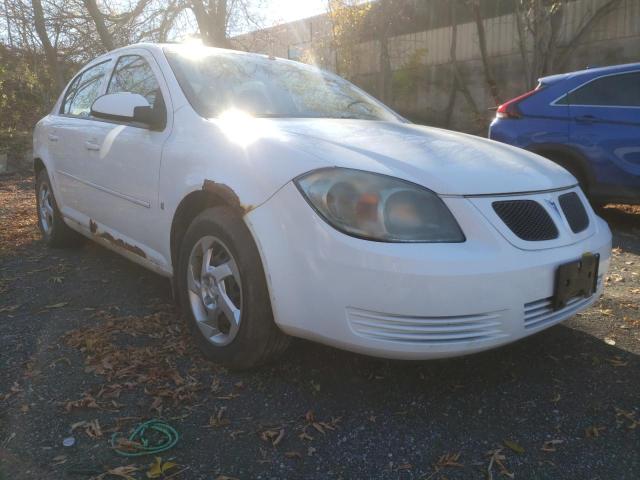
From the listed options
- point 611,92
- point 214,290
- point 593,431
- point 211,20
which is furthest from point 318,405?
point 211,20

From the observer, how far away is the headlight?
2121mm

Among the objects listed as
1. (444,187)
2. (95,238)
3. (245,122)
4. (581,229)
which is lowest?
(95,238)

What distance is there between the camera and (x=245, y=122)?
277 centimetres

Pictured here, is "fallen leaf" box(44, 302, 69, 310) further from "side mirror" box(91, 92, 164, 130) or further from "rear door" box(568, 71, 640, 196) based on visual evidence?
"rear door" box(568, 71, 640, 196)

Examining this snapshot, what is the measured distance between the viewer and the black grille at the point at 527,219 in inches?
89.1

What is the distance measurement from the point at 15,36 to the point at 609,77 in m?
15.3

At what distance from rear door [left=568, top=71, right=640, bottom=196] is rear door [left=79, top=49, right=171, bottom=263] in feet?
14.0

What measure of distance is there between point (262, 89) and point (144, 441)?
200 centimetres

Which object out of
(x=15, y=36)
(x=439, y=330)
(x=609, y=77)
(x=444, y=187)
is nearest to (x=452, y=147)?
(x=444, y=187)

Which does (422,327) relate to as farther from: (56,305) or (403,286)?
(56,305)

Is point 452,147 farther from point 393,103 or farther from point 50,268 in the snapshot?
point 393,103

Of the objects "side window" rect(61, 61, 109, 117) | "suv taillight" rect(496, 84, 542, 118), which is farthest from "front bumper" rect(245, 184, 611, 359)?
"suv taillight" rect(496, 84, 542, 118)

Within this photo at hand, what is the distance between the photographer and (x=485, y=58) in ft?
39.6

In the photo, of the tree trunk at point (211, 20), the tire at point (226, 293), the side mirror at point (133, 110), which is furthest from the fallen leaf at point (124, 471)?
the tree trunk at point (211, 20)
